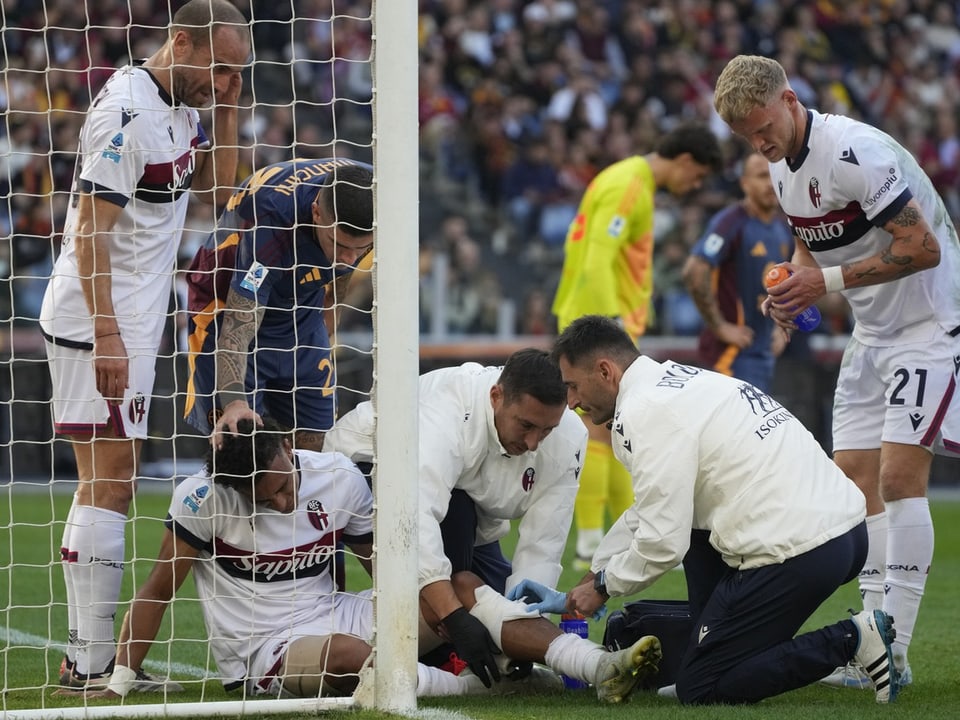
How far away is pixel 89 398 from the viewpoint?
468 cm

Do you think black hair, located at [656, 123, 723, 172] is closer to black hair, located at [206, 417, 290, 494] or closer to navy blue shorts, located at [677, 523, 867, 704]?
navy blue shorts, located at [677, 523, 867, 704]

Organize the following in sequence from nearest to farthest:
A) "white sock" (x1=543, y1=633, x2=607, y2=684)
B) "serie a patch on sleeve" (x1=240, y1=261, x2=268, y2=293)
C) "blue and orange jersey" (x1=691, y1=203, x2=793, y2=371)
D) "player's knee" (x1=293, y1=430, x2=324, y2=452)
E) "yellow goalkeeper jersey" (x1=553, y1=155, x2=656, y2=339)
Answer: "white sock" (x1=543, y1=633, x2=607, y2=684) → "serie a patch on sleeve" (x1=240, y1=261, x2=268, y2=293) → "player's knee" (x1=293, y1=430, x2=324, y2=452) → "yellow goalkeeper jersey" (x1=553, y1=155, x2=656, y2=339) → "blue and orange jersey" (x1=691, y1=203, x2=793, y2=371)

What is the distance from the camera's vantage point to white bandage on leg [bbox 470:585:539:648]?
4461mm

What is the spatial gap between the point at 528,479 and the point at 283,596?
973 millimetres

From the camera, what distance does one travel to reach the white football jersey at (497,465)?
465 cm

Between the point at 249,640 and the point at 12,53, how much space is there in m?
11.5

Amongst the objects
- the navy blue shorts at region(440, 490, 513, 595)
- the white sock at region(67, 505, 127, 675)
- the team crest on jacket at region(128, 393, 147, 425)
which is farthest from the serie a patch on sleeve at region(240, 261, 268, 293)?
the navy blue shorts at region(440, 490, 513, 595)

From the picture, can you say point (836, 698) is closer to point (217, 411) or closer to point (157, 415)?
point (217, 411)

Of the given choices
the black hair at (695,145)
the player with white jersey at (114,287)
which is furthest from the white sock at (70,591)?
the black hair at (695,145)

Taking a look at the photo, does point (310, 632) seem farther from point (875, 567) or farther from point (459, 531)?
point (875, 567)

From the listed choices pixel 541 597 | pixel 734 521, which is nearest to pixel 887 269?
pixel 734 521

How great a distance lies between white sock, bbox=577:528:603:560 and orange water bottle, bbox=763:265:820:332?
312cm

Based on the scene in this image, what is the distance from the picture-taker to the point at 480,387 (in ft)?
15.8

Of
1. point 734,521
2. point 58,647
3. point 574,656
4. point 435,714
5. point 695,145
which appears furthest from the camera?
point 695,145
